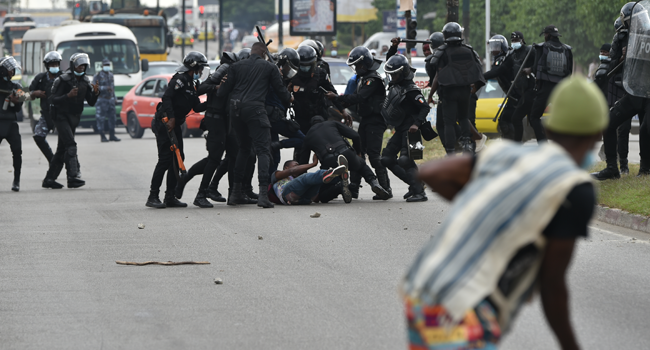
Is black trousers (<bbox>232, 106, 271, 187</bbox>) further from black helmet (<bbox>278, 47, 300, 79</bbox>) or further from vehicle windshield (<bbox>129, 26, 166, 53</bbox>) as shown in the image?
vehicle windshield (<bbox>129, 26, 166, 53</bbox>)

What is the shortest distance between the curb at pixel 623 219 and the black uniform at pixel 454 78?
2.49 meters

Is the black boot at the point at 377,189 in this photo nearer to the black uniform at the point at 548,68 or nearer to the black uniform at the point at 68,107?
the black uniform at the point at 548,68

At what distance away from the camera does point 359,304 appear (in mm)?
6102

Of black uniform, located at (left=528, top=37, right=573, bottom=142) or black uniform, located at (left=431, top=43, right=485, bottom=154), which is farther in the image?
black uniform, located at (left=528, top=37, right=573, bottom=142)

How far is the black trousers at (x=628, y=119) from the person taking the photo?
10.8m

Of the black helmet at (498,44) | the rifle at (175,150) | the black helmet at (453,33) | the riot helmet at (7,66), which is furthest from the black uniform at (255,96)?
the black helmet at (498,44)

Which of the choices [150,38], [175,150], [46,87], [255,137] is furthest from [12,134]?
[150,38]

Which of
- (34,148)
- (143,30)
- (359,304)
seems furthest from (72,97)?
(143,30)

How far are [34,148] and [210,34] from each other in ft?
282

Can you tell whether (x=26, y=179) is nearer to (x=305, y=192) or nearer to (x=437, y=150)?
(x=305, y=192)

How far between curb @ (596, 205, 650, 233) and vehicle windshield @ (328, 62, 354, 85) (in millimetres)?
12287

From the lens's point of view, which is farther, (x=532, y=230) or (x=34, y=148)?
(x=34, y=148)

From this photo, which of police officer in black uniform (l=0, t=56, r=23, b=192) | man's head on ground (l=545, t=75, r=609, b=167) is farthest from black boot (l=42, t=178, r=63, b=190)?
man's head on ground (l=545, t=75, r=609, b=167)

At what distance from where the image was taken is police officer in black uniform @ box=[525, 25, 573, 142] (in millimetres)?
12516
